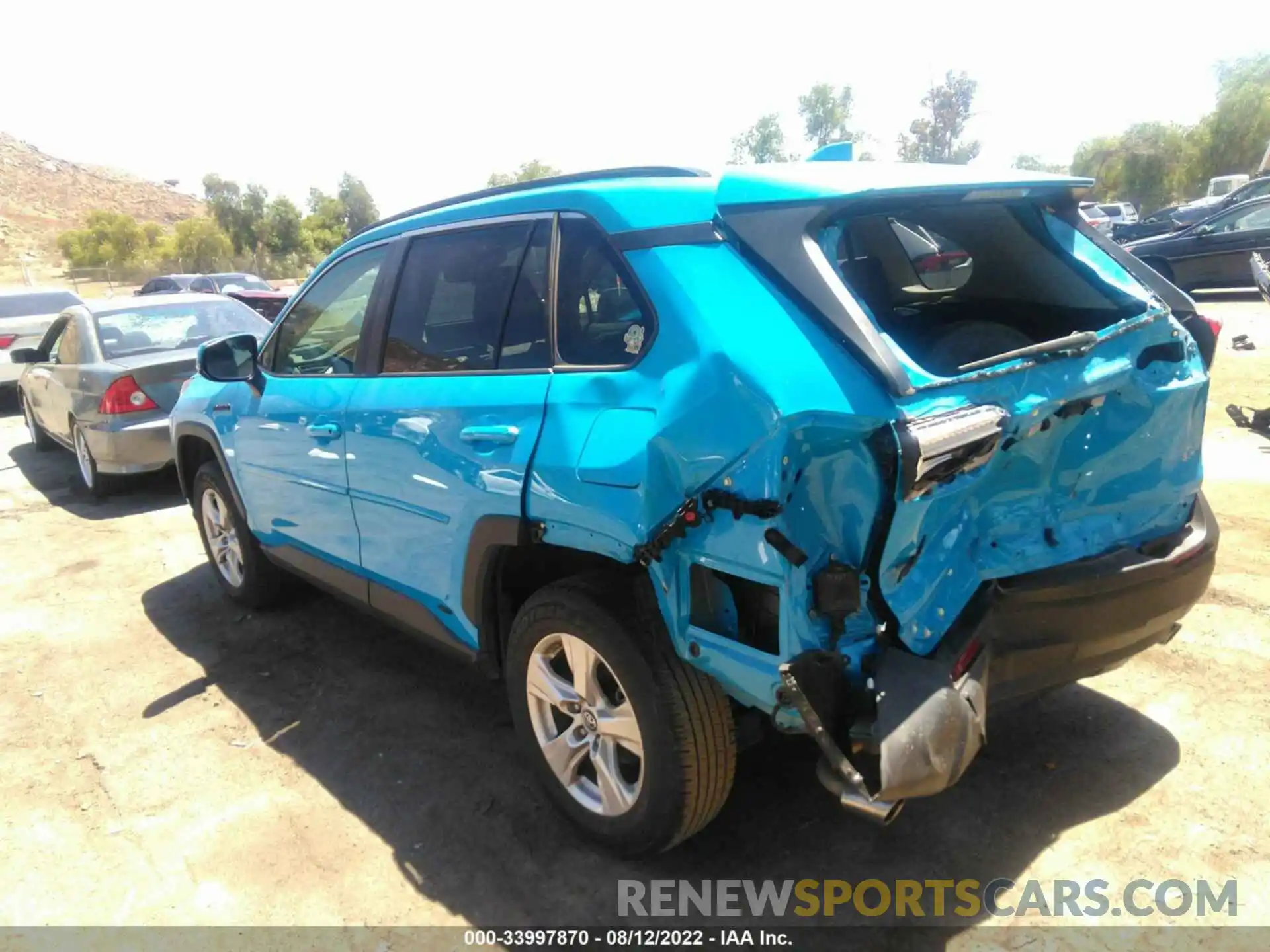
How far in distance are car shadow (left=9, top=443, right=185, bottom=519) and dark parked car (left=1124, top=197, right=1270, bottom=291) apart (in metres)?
13.0

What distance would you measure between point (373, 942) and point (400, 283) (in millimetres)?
2265

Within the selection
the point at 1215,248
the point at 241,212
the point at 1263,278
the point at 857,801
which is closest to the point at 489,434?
the point at 857,801

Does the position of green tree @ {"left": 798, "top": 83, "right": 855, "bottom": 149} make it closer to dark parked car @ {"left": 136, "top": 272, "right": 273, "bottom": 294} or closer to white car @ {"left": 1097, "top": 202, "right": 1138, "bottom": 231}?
white car @ {"left": 1097, "top": 202, "right": 1138, "bottom": 231}

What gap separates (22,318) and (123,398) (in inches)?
291

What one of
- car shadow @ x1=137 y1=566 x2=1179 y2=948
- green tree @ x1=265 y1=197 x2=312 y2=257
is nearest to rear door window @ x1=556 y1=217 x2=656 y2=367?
car shadow @ x1=137 y1=566 x2=1179 y2=948

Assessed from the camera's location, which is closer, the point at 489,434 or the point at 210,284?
the point at 489,434

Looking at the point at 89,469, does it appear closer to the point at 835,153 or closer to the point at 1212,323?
the point at 835,153

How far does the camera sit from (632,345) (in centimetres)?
244

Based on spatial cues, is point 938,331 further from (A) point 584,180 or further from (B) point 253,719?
(B) point 253,719

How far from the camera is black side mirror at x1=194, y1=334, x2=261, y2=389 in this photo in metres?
4.25

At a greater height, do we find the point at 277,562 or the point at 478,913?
the point at 277,562

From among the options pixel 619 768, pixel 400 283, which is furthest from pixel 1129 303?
pixel 400 283

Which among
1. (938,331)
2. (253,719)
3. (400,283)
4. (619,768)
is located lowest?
(253,719)

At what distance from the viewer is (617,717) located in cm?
258
